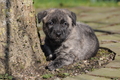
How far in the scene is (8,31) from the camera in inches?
144

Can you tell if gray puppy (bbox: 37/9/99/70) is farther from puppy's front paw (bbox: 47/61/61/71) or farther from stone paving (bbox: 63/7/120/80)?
stone paving (bbox: 63/7/120/80)

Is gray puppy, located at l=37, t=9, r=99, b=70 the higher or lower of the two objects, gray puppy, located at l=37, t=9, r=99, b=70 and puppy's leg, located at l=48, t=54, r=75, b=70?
the higher

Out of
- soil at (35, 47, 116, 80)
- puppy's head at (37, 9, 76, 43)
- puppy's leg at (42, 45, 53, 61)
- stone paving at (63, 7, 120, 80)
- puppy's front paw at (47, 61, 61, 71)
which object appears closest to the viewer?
stone paving at (63, 7, 120, 80)

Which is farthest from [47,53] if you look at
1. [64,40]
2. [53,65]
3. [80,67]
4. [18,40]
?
[18,40]

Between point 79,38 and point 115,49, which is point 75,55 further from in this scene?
point 115,49

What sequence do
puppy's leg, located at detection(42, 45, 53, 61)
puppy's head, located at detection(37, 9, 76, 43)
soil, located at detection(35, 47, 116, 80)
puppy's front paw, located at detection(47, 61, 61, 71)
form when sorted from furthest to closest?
puppy's leg, located at detection(42, 45, 53, 61)
puppy's head, located at detection(37, 9, 76, 43)
puppy's front paw, located at detection(47, 61, 61, 71)
soil, located at detection(35, 47, 116, 80)

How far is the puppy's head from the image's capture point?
4.28 m

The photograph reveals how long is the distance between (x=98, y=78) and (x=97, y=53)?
1390 mm

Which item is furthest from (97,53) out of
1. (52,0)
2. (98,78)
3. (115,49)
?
(52,0)

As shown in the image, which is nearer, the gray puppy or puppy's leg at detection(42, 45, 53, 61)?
the gray puppy

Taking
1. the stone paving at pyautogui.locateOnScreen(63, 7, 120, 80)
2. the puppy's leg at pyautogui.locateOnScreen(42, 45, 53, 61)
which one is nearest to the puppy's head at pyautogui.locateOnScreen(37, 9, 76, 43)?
the puppy's leg at pyautogui.locateOnScreen(42, 45, 53, 61)

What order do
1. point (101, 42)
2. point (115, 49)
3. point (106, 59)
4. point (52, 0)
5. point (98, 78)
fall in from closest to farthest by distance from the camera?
point (98, 78) → point (106, 59) → point (115, 49) → point (101, 42) → point (52, 0)

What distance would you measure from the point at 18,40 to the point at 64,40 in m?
0.98

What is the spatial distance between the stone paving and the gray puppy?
52 cm
